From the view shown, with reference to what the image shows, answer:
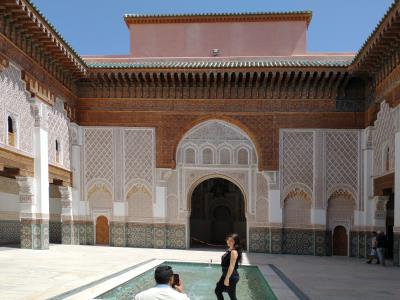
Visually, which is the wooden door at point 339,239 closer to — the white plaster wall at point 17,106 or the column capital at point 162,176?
the column capital at point 162,176

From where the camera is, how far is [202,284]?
537cm

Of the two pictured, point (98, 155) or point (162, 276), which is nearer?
point (162, 276)

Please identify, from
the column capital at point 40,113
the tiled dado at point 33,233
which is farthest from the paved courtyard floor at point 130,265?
the column capital at point 40,113

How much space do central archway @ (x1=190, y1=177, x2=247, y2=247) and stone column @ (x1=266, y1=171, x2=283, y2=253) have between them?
142 inches

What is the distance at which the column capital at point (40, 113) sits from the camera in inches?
307

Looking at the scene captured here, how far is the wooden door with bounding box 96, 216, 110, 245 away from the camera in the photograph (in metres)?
9.80

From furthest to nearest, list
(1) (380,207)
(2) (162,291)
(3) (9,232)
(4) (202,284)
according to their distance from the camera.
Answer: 1. (3) (9,232)
2. (1) (380,207)
3. (4) (202,284)
4. (2) (162,291)

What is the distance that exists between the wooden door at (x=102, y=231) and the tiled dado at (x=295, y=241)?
3.17 metres

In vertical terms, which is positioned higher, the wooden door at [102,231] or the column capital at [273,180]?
the column capital at [273,180]

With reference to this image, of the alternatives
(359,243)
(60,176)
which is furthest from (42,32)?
(359,243)

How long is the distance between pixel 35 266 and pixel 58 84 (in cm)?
400

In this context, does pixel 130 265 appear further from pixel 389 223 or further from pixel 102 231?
pixel 389 223

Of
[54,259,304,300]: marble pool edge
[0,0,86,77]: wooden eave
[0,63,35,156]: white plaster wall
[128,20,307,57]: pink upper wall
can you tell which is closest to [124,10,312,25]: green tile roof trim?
[128,20,307,57]: pink upper wall

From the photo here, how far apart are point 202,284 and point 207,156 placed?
4.59 m
